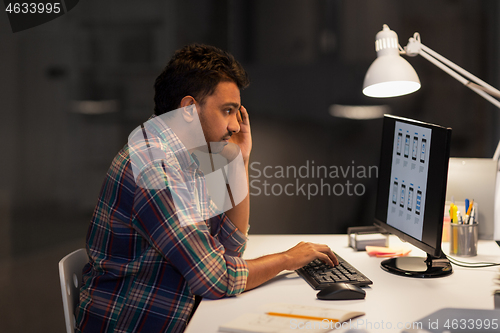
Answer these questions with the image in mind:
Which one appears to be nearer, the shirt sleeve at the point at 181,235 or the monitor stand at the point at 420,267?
the shirt sleeve at the point at 181,235

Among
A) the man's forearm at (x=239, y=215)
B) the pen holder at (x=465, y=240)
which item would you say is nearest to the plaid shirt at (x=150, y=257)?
the man's forearm at (x=239, y=215)

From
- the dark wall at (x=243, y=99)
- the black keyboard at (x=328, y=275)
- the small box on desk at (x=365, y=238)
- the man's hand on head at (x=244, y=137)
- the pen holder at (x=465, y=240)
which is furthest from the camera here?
the dark wall at (x=243, y=99)

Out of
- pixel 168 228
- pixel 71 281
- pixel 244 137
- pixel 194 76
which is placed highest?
pixel 194 76

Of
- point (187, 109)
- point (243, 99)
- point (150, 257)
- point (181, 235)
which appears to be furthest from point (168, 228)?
point (243, 99)

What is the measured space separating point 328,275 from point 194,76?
2.39 feet

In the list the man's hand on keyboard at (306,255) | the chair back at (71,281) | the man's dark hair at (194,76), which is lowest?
the chair back at (71,281)

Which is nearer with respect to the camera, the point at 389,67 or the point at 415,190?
the point at 415,190

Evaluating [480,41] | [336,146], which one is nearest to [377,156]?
[336,146]

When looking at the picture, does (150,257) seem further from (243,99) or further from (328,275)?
(243,99)

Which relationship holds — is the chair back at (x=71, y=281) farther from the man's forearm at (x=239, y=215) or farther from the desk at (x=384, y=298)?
the man's forearm at (x=239, y=215)

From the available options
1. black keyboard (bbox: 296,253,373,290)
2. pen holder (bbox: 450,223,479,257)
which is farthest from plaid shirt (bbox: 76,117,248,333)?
pen holder (bbox: 450,223,479,257)

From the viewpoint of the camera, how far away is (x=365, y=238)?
170cm

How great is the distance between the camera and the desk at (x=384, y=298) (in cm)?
105

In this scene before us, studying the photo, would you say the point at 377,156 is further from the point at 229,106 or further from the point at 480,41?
the point at 229,106
